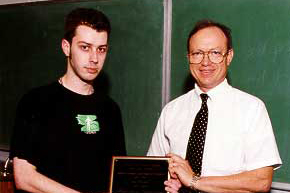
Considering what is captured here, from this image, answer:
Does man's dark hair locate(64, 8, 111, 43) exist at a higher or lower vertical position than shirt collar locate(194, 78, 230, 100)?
higher

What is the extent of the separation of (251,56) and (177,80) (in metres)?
0.61

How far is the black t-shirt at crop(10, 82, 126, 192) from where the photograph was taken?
2180 millimetres

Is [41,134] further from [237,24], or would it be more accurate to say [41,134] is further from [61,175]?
[237,24]

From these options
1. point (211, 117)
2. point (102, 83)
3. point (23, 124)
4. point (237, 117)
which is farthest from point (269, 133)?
point (102, 83)

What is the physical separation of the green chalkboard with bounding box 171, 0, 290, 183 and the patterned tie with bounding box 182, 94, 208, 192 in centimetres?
44

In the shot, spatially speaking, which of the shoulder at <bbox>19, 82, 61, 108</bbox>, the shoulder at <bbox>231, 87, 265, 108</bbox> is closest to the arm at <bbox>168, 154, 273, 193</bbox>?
the shoulder at <bbox>231, 87, 265, 108</bbox>

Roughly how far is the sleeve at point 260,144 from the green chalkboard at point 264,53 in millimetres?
392

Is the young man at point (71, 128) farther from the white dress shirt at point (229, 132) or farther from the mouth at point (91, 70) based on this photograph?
the white dress shirt at point (229, 132)

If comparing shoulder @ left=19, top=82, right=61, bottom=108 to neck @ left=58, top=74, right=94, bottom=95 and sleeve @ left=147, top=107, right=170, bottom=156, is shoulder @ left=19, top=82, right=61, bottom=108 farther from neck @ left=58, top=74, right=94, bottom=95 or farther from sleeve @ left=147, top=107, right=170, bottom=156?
sleeve @ left=147, top=107, right=170, bottom=156

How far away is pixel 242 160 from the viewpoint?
2273 millimetres

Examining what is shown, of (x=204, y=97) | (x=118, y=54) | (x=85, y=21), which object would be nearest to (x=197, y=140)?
(x=204, y=97)

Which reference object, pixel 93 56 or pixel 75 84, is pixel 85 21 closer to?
pixel 93 56

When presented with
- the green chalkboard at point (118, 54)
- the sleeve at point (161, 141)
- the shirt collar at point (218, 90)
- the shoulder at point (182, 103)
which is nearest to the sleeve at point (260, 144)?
the shirt collar at point (218, 90)

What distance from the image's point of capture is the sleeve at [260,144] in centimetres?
217
